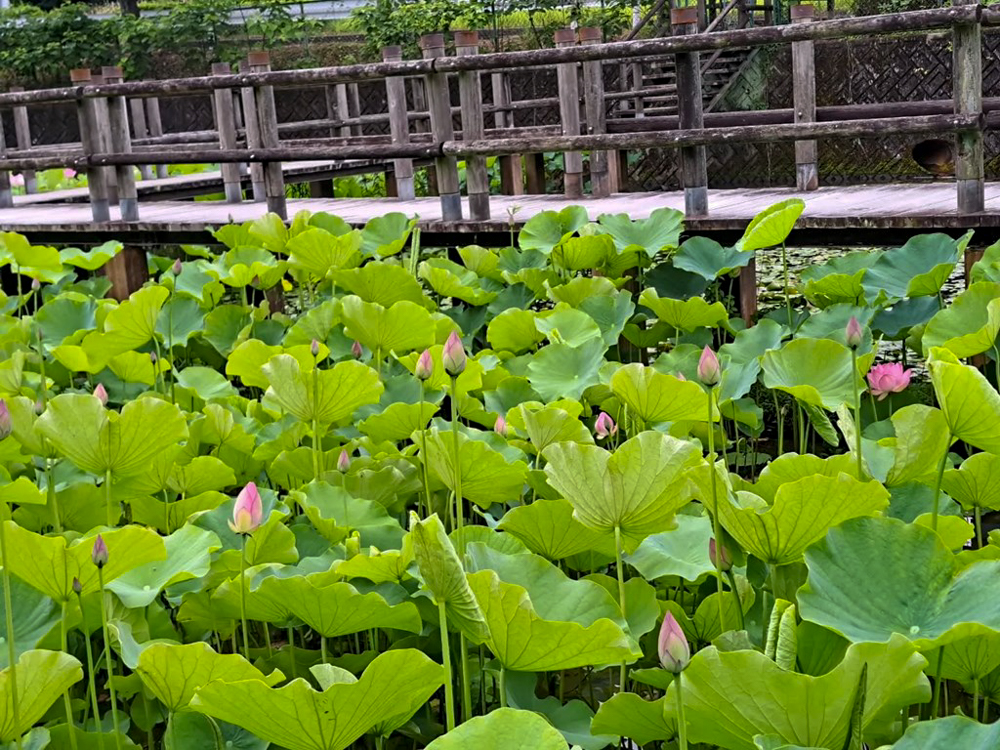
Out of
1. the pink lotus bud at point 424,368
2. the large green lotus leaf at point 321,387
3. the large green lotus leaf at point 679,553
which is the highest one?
the pink lotus bud at point 424,368

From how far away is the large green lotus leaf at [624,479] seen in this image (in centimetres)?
135

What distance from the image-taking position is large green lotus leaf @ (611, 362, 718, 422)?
1985 millimetres

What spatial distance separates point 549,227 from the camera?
11.8 ft

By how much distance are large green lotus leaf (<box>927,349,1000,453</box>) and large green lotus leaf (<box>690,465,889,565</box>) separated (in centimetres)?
13

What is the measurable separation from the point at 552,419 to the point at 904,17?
2124mm

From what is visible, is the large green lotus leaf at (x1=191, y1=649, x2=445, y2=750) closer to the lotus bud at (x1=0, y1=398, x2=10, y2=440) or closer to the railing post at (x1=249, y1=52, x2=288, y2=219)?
the lotus bud at (x1=0, y1=398, x2=10, y2=440)

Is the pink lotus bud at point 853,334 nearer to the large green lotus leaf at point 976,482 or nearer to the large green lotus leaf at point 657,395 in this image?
the large green lotus leaf at point 976,482

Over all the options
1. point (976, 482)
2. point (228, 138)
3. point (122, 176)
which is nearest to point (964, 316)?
point (976, 482)

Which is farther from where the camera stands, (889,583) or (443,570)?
(889,583)

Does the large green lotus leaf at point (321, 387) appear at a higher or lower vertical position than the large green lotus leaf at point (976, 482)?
higher

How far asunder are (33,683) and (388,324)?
145 centimetres

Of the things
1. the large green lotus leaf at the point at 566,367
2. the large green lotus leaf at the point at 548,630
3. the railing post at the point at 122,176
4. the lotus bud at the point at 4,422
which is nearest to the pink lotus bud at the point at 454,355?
the large green lotus leaf at the point at 548,630

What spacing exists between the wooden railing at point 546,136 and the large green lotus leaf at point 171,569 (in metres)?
2.45

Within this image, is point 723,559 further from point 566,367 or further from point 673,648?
point 566,367
